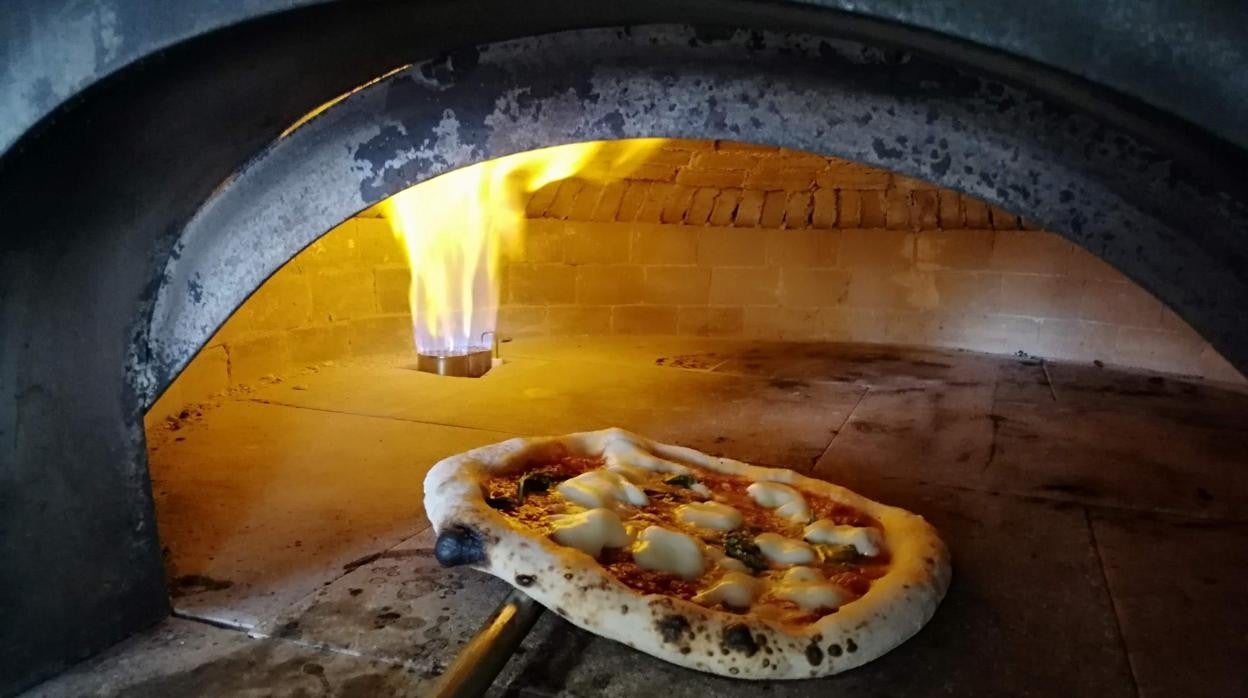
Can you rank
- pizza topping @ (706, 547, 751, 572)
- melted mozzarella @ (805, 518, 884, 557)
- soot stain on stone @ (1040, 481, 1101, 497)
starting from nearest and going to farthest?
pizza topping @ (706, 547, 751, 572) → melted mozzarella @ (805, 518, 884, 557) → soot stain on stone @ (1040, 481, 1101, 497)

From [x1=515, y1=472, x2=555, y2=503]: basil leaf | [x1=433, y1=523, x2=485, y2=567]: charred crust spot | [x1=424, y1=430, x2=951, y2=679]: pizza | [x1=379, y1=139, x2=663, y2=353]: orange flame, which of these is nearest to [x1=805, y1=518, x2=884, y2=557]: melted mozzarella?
[x1=424, y1=430, x2=951, y2=679]: pizza

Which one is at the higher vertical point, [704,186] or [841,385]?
[704,186]

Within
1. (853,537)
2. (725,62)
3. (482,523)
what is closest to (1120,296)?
(853,537)

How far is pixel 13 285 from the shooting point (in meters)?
1.34

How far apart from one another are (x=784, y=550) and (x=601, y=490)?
1.38 feet

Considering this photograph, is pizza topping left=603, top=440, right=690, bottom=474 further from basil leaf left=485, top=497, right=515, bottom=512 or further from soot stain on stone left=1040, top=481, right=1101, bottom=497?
soot stain on stone left=1040, top=481, right=1101, bottom=497

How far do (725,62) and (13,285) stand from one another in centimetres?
124

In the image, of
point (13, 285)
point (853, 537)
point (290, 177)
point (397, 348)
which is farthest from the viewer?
point (397, 348)

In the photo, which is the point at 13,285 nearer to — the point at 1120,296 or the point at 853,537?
the point at 853,537

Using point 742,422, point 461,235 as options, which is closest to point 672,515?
point 742,422

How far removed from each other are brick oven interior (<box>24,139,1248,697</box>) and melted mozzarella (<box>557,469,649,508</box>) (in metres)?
0.30

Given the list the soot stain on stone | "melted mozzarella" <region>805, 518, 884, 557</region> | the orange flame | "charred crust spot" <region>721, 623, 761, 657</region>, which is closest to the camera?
"charred crust spot" <region>721, 623, 761, 657</region>

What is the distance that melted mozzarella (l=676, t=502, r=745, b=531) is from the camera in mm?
1800

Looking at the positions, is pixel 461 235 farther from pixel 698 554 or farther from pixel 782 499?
pixel 698 554
